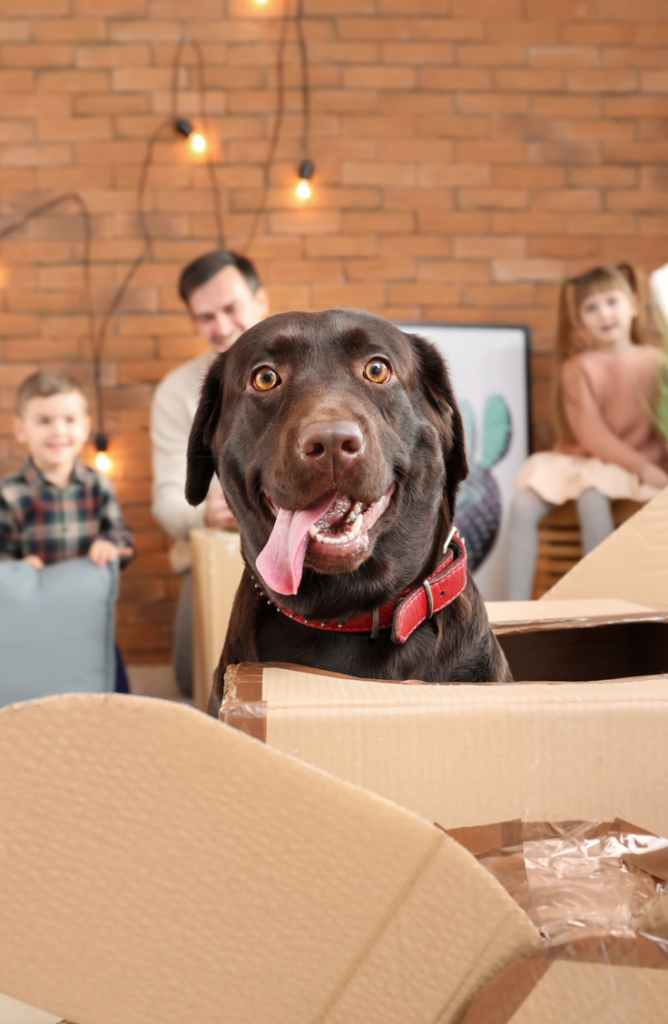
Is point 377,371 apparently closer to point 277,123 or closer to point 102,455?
point 102,455

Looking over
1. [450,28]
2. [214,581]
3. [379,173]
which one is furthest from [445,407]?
[450,28]

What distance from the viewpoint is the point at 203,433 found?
1099 millimetres

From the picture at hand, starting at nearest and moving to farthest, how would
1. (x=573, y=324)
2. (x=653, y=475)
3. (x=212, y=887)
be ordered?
(x=212, y=887)
(x=653, y=475)
(x=573, y=324)

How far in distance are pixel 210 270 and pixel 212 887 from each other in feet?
8.16

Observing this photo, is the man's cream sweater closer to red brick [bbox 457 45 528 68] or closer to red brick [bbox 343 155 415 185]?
red brick [bbox 343 155 415 185]

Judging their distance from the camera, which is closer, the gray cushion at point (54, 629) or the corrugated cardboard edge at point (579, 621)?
the corrugated cardboard edge at point (579, 621)

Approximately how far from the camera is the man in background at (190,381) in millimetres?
2591

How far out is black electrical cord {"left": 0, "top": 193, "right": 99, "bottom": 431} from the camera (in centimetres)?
335

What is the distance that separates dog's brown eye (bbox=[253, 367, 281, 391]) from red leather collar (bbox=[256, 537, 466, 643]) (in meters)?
0.27

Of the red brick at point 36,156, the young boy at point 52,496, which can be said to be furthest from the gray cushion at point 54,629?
the red brick at point 36,156

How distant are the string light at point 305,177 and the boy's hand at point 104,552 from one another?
1783 millimetres

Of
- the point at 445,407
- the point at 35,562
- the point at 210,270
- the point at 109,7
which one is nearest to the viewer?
the point at 445,407

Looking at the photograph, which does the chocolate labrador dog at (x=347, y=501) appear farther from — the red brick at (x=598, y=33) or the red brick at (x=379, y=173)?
the red brick at (x=598, y=33)

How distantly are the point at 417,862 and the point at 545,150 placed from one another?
145 inches
